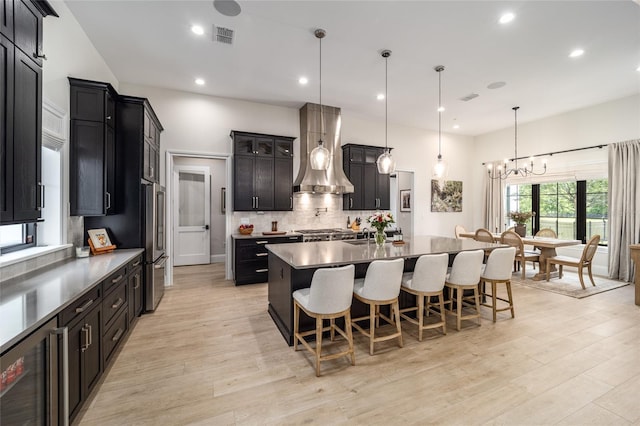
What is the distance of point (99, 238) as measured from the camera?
3148mm

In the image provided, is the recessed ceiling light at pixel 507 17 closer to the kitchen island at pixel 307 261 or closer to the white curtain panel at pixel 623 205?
the kitchen island at pixel 307 261

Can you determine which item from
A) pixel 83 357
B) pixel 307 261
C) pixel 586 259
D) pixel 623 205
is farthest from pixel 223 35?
pixel 623 205

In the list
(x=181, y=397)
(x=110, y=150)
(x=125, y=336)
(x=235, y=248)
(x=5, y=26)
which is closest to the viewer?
(x=5, y=26)

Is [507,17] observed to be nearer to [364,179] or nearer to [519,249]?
[364,179]

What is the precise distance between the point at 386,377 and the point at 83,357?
2.21m

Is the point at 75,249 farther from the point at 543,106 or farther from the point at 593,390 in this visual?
the point at 543,106

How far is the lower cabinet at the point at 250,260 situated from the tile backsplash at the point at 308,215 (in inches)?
23.1

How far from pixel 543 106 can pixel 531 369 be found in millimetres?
5680

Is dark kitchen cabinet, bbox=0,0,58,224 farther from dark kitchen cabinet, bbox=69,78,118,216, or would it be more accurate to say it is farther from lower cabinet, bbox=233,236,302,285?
lower cabinet, bbox=233,236,302,285

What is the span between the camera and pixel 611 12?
9.67 feet

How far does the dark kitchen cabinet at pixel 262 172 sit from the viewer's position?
5141mm

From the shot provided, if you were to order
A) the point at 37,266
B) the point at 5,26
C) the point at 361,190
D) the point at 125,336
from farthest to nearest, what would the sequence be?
the point at 361,190, the point at 125,336, the point at 37,266, the point at 5,26

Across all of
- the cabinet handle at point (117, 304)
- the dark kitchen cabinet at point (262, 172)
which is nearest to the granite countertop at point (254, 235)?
the dark kitchen cabinet at point (262, 172)

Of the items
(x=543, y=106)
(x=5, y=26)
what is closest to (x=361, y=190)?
(x=543, y=106)
